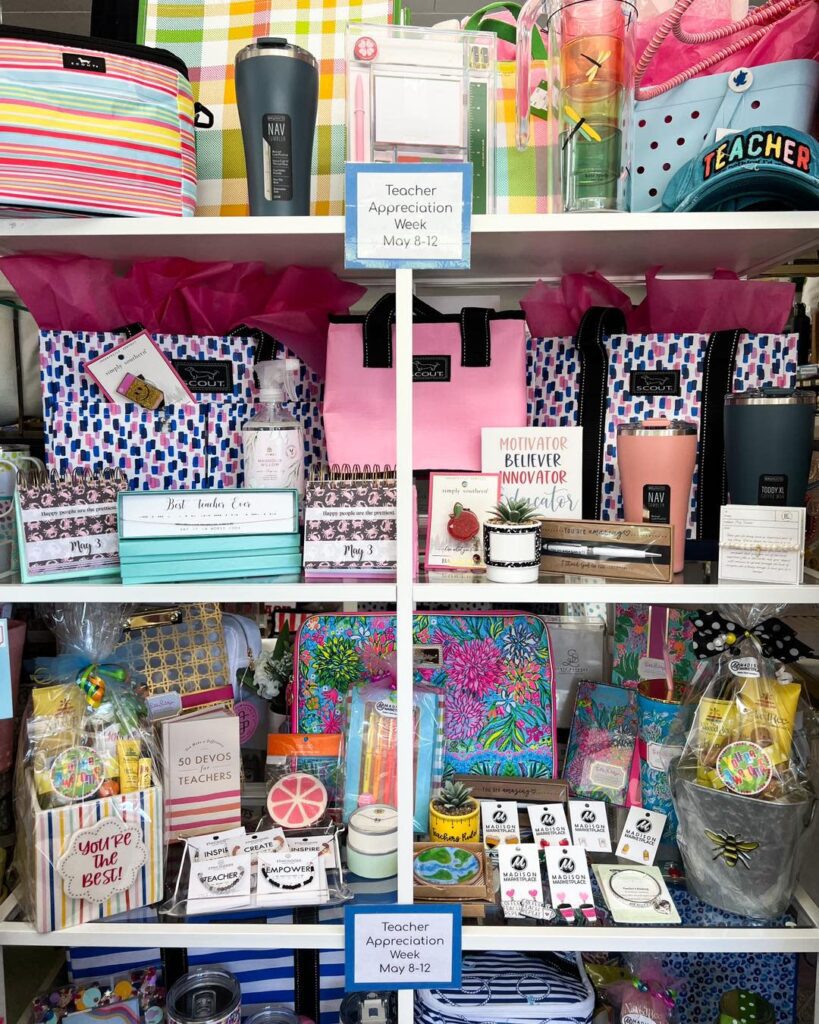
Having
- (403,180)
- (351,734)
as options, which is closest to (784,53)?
(403,180)

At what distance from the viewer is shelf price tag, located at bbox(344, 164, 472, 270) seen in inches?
45.9

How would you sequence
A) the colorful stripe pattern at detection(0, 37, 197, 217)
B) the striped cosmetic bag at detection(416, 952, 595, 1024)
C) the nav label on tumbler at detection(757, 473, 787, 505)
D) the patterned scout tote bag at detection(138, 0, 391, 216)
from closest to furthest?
the colorful stripe pattern at detection(0, 37, 197, 217) < the nav label on tumbler at detection(757, 473, 787, 505) < the striped cosmetic bag at detection(416, 952, 595, 1024) < the patterned scout tote bag at detection(138, 0, 391, 216)

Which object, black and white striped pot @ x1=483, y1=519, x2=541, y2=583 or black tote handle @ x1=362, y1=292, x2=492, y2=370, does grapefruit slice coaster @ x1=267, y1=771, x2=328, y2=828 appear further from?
black tote handle @ x1=362, y1=292, x2=492, y2=370

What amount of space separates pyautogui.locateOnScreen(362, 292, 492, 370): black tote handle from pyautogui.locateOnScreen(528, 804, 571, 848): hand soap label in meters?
0.84

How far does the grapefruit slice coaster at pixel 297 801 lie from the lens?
1413 millimetres

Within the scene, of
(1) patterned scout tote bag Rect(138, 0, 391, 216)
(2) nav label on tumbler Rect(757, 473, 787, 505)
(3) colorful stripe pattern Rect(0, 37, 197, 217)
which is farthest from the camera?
(1) patterned scout tote bag Rect(138, 0, 391, 216)

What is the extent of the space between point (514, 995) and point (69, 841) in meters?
0.82

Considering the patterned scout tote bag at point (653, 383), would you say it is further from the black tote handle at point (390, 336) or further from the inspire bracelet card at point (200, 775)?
the inspire bracelet card at point (200, 775)

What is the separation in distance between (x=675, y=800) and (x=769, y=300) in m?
0.90

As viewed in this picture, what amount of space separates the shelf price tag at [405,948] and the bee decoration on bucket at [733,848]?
0.45 meters

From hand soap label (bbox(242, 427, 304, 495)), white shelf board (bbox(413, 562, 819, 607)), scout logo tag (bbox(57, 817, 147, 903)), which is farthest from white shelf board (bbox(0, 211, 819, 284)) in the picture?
scout logo tag (bbox(57, 817, 147, 903))

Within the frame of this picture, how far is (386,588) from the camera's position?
1.23m

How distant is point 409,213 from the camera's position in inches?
46.2

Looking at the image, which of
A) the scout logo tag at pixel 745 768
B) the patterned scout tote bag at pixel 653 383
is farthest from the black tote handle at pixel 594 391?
the scout logo tag at pixel 745 768
